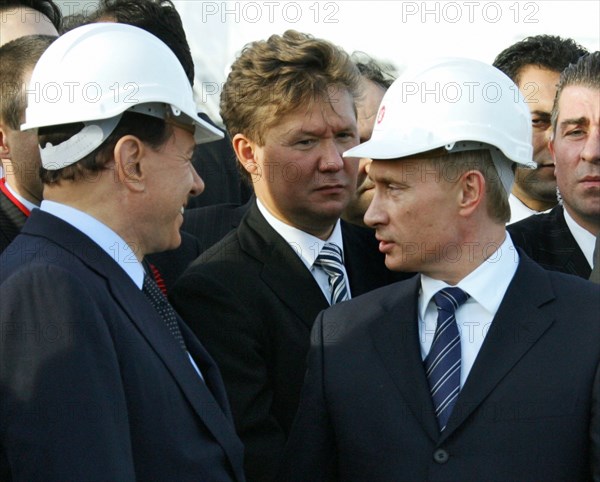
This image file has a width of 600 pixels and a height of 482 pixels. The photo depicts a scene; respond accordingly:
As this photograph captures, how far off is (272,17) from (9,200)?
145 inches

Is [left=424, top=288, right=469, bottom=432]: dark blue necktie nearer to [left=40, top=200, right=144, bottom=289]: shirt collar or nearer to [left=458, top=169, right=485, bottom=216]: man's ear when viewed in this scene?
[left=458, top=169, right=485, bottom=216]: man's ear

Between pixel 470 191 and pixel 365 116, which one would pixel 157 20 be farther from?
pixel 470 191

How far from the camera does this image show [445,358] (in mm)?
2703

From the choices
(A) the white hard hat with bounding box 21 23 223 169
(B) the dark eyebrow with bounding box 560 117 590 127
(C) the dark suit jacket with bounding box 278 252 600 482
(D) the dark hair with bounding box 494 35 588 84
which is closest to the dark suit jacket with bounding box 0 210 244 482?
(A) the white hard hat with bounding box 21 23 223 169

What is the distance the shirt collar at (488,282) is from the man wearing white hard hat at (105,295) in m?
0.61

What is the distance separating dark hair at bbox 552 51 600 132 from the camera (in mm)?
3854

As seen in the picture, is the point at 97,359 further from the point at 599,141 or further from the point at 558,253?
the point at 599,141

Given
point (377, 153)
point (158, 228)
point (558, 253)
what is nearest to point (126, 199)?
point (158, 228)

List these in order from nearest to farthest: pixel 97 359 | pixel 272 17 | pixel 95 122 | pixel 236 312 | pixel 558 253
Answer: pixel 97 359 → pixel 95 122 → pixel 236 312 → pixel 558 253 → pixel 272 17

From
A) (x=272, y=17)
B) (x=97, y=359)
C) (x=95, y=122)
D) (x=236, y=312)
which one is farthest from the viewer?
(x=272, y=17)

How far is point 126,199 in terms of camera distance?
2570 millimetres

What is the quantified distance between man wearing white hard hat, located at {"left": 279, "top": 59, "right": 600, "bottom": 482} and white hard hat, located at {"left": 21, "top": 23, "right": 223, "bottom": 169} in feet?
2.00

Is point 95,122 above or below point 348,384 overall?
above

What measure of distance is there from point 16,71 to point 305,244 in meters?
1.06
